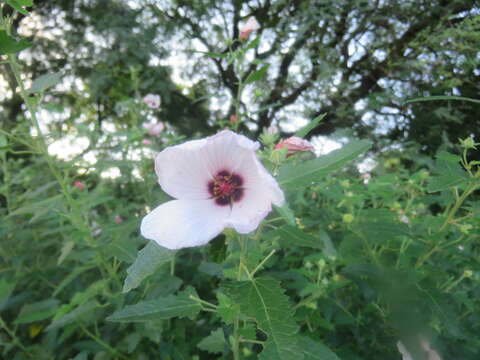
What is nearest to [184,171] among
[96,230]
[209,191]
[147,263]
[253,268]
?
[209,191]

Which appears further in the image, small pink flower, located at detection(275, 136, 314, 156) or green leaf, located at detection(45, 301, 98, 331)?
green leaf, located at detection(45, 301, 98, 331)

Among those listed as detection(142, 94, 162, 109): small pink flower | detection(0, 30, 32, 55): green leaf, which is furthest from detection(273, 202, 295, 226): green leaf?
detection(142, 94, 162, 109): small pink flower

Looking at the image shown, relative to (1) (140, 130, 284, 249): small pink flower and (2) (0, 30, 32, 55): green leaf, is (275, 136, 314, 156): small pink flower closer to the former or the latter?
(1) (140, 130, 284, 249): small pink flower

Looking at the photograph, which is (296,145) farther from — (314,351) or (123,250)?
(123,250)

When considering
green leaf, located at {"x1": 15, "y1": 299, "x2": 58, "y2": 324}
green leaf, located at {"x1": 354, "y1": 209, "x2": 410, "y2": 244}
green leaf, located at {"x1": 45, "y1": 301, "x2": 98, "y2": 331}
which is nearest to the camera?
green leaf, located at {"x1": 354, "y1": 209, "x2": 410, "y2": 244}

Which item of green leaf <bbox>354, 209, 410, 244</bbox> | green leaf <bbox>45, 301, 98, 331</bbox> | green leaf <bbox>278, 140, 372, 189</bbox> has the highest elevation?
green leaf <bbox>278, 140, 372, 189</bbox>

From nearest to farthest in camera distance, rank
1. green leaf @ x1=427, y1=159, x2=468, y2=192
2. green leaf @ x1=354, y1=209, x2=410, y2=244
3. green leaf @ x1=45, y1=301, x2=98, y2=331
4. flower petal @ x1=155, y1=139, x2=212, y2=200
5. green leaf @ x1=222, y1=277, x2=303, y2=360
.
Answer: green leaf @ x1=222, y1=277, x2=303, y2=360 → flower petal @ x1=155, y1=139, x2=212, y2=200 → green leaf @ x1=427, y1=159, x2=468, y2=192 → green leaf @ x1=354, y1=209, x2=410, y2=244 → green leaf @ x1=45, y1=301, x2=98, y2=331
